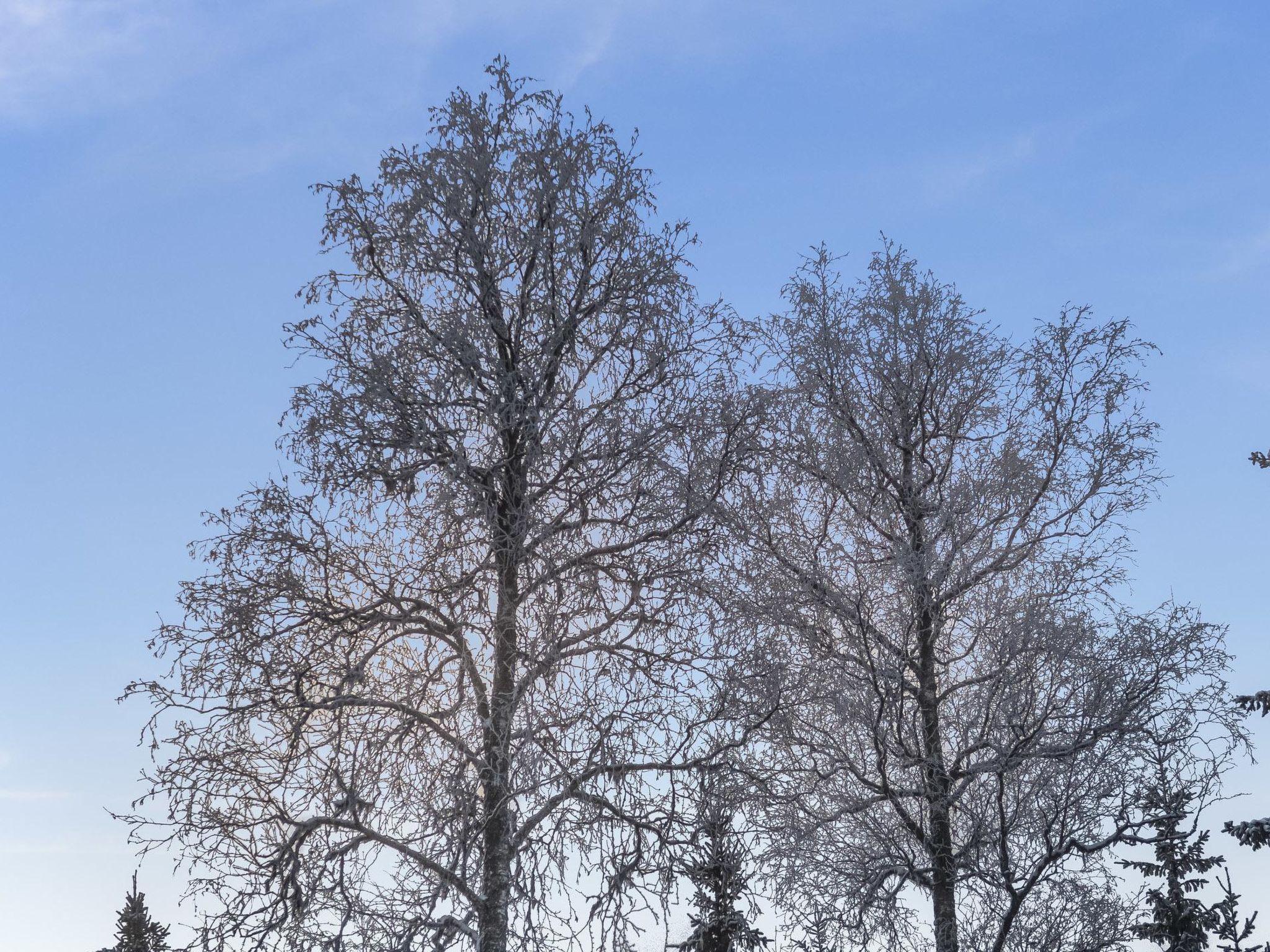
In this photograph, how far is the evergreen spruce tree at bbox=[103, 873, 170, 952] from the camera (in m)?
20.8

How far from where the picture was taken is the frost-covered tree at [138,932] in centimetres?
2084

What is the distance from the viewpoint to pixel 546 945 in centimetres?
980

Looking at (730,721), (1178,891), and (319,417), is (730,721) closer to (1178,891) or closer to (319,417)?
(319,417)

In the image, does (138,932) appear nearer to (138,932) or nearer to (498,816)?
(138,932)

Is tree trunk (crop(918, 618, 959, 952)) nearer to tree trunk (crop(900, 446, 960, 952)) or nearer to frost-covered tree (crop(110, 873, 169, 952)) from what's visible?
tree trunk (crop(900, 446, 960, 952))

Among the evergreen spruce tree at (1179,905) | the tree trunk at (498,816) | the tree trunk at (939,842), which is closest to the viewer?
the tree trunk at (498,816)

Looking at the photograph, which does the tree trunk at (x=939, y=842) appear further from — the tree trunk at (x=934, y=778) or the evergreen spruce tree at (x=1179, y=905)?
the evergreen spruce tree at (x=1179, y=905)

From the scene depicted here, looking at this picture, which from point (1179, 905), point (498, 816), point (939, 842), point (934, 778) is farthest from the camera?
point (1179, 905)

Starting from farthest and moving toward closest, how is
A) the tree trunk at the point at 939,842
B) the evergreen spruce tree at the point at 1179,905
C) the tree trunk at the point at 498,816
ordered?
the evergreen spruce tree at the point at 1179,905
the tree trunk at the point at 939,842
the tree trunk at the point at 498,816

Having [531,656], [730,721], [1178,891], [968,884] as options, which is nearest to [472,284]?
[531,656]

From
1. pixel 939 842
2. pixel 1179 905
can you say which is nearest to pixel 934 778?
pixel 939 842

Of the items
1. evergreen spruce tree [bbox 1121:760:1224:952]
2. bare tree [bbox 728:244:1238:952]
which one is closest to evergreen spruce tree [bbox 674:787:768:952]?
bare tree [bbox 728:244:1238:952]

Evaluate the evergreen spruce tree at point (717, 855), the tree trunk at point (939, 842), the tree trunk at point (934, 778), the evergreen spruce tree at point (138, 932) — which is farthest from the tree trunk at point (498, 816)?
the evergreen spruce tree at point (138, 932)

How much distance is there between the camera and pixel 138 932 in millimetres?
20938
